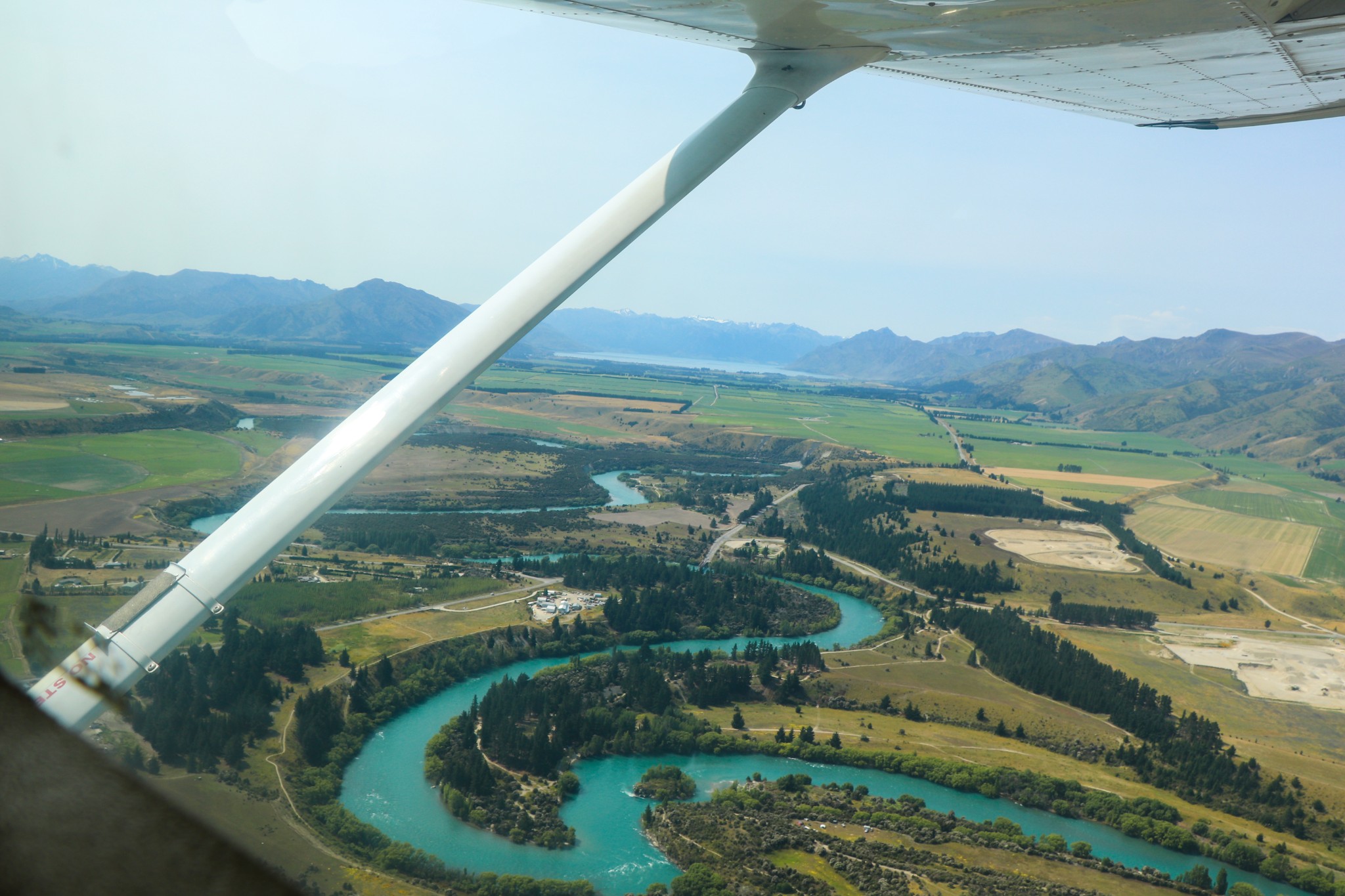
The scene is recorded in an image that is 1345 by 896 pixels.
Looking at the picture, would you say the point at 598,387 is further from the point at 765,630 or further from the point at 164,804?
the point at 164,804

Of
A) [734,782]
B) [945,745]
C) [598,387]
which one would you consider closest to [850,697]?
[945,745]

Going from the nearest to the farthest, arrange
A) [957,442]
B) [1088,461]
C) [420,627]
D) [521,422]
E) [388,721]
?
[388,721] < [420,627] < [521,422] < [1088,461] < [957,442]

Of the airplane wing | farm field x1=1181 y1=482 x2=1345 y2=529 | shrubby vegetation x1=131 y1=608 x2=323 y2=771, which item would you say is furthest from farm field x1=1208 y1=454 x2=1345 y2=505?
the airplane wing

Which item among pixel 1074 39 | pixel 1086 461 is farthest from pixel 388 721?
pixel 1086 461

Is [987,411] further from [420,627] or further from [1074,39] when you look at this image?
[1074,39]

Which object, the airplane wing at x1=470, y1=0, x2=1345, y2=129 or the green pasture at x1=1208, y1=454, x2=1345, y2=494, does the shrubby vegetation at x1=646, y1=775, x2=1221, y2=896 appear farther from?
the green pasture at x1=1208, y1=454, x2=1345, y2=494
